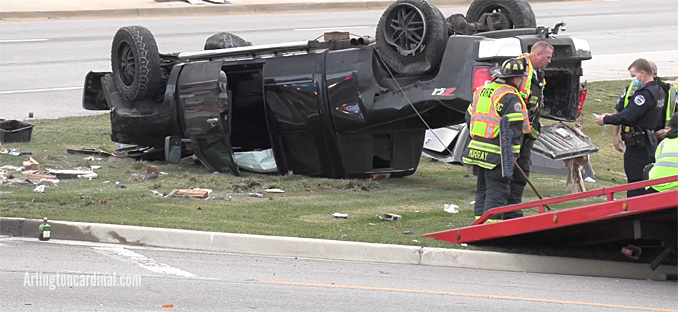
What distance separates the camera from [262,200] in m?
11.7

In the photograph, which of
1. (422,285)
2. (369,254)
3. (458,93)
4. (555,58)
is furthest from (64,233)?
(555,58)

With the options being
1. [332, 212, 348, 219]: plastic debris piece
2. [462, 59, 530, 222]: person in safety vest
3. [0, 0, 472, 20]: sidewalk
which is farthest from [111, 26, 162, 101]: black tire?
[0, 0, 472, 20]: sidewalk

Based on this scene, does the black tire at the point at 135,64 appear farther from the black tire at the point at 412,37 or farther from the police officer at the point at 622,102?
the police officer at the point at 622,102

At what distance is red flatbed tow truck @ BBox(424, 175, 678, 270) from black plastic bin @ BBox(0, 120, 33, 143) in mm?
7041

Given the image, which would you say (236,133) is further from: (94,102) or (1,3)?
(1,3)

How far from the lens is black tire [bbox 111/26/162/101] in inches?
513

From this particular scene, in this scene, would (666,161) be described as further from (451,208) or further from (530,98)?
(451,208)

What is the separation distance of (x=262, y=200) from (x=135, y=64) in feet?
8.53

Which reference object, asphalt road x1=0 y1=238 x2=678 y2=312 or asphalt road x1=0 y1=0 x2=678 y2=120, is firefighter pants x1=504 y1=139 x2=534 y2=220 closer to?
asphalt road x1=0 y1=238 x2=678 y2=312

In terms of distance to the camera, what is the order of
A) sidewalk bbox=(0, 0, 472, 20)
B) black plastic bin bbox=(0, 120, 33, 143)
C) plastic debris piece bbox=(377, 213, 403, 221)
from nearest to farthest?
plastic debris piece bbox=(377, 213, 403, 221) → black plastic bin bbox=(0, 120, 33, 143) → sidewalk bbox=(0, 0, 472, 20)

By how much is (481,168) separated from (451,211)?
1231mm

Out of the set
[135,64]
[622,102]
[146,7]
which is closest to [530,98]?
[622,102]

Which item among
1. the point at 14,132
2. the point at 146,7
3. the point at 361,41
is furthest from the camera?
the point at 146,7

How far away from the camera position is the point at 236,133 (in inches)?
545
